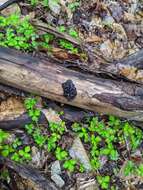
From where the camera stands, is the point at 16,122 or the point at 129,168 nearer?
the point at 16,122

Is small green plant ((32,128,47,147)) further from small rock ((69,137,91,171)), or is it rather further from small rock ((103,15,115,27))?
small rock ((103,15,115,27))

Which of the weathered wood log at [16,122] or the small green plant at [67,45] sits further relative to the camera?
the small green plant at [67,45]

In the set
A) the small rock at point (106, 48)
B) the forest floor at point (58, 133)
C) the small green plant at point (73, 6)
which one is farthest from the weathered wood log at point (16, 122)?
the small green plant at point (73, 6)

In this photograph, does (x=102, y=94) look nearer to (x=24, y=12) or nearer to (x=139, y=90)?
(x=139, y=90)

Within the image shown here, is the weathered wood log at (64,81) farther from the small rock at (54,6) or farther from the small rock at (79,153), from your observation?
the small rock at (54,6)

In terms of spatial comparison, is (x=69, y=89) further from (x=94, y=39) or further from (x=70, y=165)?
(x=94, y=39)

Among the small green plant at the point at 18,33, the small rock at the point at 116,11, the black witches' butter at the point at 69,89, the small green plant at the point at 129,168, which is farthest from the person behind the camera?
the small rock at the point at 116,11

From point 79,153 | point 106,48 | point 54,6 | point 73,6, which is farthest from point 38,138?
point 73,6
